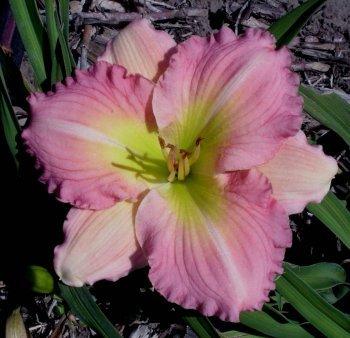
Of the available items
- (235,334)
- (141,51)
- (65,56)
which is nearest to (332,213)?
(235,334)

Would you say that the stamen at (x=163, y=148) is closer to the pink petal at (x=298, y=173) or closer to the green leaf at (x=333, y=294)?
the pink petal at (x=298, y=173)

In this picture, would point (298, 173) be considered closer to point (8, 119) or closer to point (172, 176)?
point (172, 176)

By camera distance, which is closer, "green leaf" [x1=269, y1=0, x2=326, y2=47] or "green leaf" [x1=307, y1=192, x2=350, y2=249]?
"green leaf" [x1=269, y1=0, x2=326, y2=47]

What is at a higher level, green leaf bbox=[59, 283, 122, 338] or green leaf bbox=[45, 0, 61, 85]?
green leaf bbox=[45, 0, 61, 85]

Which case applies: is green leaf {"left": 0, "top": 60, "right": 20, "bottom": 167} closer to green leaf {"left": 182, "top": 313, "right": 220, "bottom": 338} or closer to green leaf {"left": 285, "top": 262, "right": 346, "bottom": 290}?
green leaf {"left": 182, "top": 313, "right": 220, "bottom": 338}

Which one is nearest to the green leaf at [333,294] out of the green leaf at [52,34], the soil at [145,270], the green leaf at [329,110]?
the soil at [145,270]

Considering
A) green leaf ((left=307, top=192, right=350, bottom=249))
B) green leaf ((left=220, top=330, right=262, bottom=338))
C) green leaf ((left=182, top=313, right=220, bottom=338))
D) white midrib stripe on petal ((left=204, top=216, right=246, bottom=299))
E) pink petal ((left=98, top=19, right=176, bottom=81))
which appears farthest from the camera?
green leaf ((left=220, top=330, right=262, bottom=338))

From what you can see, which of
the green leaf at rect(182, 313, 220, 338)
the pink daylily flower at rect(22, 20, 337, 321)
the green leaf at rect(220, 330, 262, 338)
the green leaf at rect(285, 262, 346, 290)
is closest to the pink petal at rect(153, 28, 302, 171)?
the pink daylily flower at rect(22, 20, 337, 321)
